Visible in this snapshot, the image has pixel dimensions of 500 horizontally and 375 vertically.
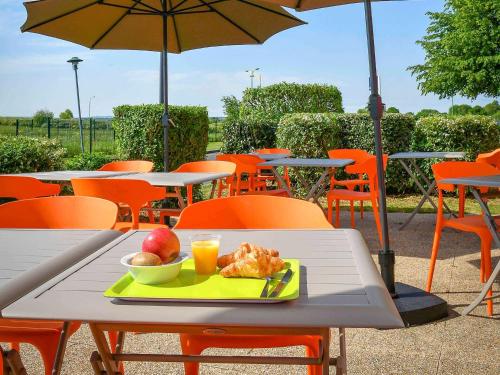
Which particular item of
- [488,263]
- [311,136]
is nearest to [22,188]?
[488,263]

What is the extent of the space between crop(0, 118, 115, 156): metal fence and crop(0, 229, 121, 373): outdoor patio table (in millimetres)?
17524

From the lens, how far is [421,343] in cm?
288

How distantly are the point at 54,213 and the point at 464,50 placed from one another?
32.7m

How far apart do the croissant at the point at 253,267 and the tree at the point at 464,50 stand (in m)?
32.1

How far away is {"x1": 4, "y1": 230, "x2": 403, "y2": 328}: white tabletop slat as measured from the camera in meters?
1.00

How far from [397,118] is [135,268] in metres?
8.66

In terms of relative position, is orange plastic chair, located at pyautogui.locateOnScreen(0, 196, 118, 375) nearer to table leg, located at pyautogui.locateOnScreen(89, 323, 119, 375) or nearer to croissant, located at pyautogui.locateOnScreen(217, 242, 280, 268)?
table leg, located at pyautogui.locateOnScreen(89, 323, 119, 375)

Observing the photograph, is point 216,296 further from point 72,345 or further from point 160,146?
point 160,146

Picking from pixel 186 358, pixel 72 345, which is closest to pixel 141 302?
pixel 186 358

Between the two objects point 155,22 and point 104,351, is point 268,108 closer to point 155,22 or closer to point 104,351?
point 155,22

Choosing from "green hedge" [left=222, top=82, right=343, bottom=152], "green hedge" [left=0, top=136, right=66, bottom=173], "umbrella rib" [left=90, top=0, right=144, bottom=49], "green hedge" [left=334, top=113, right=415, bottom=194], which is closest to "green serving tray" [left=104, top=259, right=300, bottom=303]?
"umbrella rib" [left=90, top=0, right=144, bottom=49]

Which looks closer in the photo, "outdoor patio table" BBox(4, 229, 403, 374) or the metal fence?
"outdoor patio table" BBox(4, 229, 403, 374)

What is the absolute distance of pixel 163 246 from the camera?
1.28 m

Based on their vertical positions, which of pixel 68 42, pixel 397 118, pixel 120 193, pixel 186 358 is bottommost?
pixel 186 358
